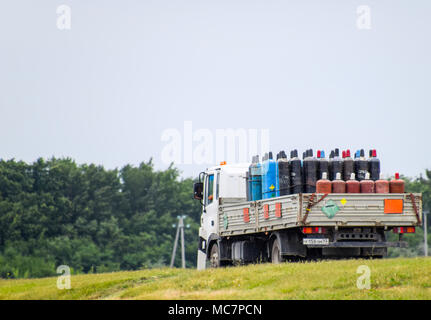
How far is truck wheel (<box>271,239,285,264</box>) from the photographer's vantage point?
2459 centimetres

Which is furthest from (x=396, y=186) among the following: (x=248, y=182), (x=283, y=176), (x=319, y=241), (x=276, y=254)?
(x=248, y=182)

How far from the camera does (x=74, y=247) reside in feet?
296

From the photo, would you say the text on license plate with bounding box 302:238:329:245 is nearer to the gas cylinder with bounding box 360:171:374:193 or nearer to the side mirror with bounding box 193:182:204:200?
the gas cylinder with bounding box 360:171:374:193

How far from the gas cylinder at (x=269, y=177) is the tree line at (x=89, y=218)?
61663 millimetres

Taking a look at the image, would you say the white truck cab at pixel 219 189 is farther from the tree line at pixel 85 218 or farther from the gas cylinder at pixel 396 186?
the tree line at pixel 85 218

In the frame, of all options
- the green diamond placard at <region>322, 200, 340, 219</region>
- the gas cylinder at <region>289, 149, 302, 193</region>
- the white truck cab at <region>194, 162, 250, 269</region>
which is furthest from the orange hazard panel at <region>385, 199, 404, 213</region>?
the white truck cab at <region>194, 162, 250, 269</region>

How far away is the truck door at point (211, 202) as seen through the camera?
27.8m

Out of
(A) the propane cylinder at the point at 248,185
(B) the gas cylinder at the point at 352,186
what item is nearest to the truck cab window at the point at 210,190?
(A) the propane cylinder at the point at 248,185

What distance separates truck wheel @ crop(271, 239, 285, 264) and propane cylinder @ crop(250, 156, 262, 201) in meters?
1.96

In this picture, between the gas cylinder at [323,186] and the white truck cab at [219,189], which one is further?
the white truck cab at [219,189]
